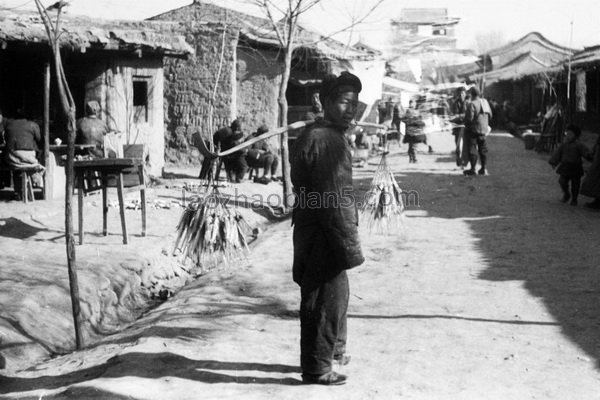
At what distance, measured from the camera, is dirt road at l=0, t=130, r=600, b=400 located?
447 centimetres

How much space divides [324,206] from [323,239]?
208mm

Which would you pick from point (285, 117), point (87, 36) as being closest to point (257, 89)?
point (87, 36)

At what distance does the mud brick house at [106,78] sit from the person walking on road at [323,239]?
31.7ft

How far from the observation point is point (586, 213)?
11.4m

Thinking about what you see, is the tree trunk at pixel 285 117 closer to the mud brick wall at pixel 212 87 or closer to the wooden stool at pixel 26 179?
the wooden stool at pixel 26 179

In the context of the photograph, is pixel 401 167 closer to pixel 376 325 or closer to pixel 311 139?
pixel 376 325

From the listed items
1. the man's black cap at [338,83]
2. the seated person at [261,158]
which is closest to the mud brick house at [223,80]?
the seated person at [261,158]

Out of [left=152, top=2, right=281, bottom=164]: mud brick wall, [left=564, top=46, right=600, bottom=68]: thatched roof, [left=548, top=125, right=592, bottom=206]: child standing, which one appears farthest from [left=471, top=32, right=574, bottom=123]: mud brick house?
[left=548, top=125, right=592, bottom=206]: child standing

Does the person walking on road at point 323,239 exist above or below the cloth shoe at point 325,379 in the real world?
above

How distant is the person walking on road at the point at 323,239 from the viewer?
4.43 m

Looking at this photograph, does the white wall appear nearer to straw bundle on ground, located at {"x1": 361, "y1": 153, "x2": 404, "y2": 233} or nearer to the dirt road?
the dirt road

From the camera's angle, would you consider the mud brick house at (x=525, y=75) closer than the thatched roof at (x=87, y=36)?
No

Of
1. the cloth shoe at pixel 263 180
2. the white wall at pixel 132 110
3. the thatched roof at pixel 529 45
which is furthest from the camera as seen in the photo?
the thatched roof at pixel 529 45

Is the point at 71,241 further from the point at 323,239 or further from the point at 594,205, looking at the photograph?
the point at 594,205
